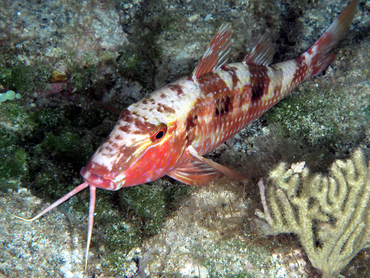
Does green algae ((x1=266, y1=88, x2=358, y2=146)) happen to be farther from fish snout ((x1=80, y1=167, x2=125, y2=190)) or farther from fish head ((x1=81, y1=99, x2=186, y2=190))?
fish snout ((x1=80, y1=167, x2=125, y2=190))

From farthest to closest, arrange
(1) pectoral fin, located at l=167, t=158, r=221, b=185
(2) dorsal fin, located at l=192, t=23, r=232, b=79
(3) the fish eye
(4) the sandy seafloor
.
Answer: (1) pectoral fin, located at l=167, t=158, r=221, b=185 → (2) dorsal fin, located at l=192, t=23, r=232, b=79 → (4) the sandy seafloor → (3) the fish eye

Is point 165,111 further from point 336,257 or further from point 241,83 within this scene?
point 336,257

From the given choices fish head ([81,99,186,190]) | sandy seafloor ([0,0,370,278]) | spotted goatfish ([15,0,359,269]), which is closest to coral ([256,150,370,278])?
sandy seafloor ([0,0,370,278])

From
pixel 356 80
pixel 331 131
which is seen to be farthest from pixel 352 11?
pixel 331 131

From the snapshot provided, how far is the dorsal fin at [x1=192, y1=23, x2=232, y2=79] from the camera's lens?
2685mm

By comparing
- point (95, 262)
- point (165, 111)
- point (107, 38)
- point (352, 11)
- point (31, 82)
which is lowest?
point (95, 262)

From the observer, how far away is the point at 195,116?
8.35 feet

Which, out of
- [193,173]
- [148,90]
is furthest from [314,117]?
[148,90]

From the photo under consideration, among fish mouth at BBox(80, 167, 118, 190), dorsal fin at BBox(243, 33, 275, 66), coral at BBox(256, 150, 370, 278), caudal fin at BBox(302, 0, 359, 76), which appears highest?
caudal fin at BBox(302, 0, 359, 76)

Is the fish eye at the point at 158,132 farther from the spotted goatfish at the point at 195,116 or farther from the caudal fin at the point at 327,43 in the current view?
the caudal fin at the point at 327,43

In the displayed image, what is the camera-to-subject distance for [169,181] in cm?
308

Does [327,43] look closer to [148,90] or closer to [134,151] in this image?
[148,90]

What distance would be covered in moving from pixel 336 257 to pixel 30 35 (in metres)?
5.01

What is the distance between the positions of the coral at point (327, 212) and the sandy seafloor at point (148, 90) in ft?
0.72
